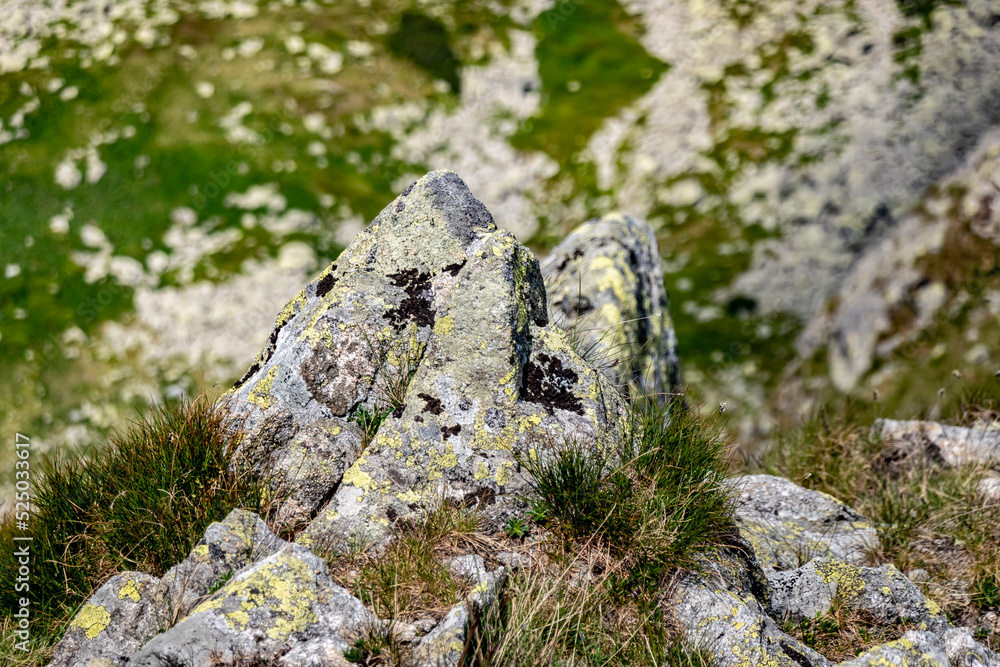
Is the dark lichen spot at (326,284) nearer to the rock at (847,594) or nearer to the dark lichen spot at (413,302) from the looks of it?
the dark lichen spot at (413,302)

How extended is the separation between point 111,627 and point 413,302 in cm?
327

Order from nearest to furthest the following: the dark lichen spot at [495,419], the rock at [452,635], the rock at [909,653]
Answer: the rock at [452,635] < the rock at [909,653] < the dark lichen spot at [495,419]

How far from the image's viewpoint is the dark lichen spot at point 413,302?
5.91 metres

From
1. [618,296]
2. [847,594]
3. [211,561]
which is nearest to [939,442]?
[847,594]

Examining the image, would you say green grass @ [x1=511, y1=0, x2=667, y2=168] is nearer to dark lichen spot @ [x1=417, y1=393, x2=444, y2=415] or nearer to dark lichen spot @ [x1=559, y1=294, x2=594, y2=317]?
dark lichen spot @ [x1=559, y1=294, x2=594, y2=317]

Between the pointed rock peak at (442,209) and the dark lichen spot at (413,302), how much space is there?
1.77 feet

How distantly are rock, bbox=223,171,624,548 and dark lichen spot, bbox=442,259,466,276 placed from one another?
0.02 meters

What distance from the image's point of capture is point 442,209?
638cm

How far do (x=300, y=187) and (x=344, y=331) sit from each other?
1453 cm

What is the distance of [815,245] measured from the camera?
15391mm

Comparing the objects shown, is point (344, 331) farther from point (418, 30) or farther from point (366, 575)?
point (418, 30)

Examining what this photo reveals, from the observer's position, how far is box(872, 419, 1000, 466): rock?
7773 mm

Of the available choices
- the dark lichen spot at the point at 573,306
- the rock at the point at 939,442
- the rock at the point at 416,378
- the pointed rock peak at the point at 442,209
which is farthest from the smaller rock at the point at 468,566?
the rock at the point at 939,442

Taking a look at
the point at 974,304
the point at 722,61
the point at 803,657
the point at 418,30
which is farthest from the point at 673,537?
the point at 418,30
